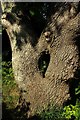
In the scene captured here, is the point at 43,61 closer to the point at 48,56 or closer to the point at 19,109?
the point at 48,56

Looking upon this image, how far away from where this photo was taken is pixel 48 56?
7.04m

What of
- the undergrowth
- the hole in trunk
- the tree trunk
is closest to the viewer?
the undergrowth

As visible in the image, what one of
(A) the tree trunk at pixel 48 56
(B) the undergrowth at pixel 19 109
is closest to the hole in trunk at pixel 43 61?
(A) the tree trunk at pixel 48 56

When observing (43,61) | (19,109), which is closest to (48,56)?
(43,61)

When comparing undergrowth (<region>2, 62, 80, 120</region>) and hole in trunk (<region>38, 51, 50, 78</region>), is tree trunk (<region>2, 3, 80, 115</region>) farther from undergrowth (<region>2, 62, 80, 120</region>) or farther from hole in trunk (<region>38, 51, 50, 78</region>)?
undergrowth (<region>2, 62, 80, 120</region>)

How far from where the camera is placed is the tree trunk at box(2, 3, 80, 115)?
6129 mm

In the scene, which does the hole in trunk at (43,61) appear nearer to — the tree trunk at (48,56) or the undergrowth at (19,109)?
the tree trunk at (48,56)

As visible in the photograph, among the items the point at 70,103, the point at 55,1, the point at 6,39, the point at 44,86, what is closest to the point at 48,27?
the point at 55,1

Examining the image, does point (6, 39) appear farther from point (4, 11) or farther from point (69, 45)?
point (69, 45)

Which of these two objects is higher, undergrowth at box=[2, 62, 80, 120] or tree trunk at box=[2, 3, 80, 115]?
tree trunk at box=[2, 3, 80, 115]

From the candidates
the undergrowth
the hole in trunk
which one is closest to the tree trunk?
the hole in trunk

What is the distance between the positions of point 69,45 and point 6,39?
3.98 metres

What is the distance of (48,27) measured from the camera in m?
6.58

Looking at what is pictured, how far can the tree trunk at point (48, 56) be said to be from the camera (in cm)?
613
